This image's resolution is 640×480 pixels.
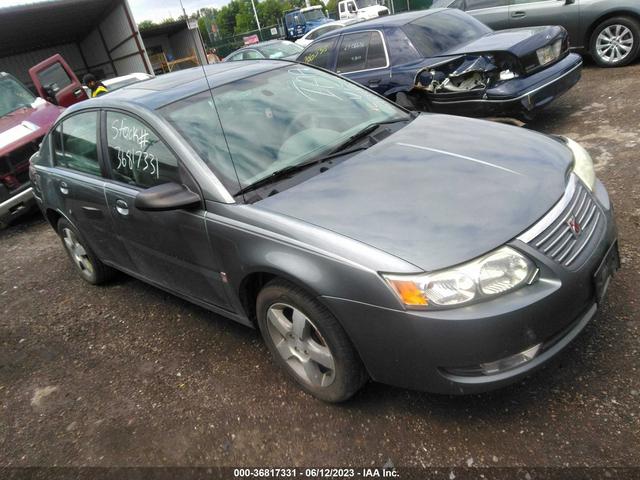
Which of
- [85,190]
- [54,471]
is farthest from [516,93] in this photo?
[54,471]

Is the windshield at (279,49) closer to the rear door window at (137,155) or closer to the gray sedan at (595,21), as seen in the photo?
the gray sedan at (595,21)

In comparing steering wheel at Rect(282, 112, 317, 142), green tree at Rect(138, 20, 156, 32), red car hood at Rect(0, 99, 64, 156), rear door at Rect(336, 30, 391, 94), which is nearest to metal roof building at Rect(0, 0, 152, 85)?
green tree at Rect(138, 20, 156, 32)

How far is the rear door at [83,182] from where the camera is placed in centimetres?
350

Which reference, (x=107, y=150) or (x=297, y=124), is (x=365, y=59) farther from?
(x=107, y=150)

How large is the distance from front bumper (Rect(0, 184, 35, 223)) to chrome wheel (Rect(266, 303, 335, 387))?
5033mm

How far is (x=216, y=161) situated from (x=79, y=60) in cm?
2638

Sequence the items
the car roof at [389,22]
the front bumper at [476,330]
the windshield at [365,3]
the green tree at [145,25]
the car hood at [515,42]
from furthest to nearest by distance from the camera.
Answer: the green tree at [145,25] → the windshield at [365,3] → the car roof at [389,22] → the car hood at [515,42] → the front bumper at [476,330]

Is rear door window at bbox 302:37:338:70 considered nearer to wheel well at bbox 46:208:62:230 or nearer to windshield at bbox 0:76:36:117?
wheel well at bbox 46:208:62:230

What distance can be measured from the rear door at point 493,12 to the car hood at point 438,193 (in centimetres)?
614

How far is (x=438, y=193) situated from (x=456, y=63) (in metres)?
3.65

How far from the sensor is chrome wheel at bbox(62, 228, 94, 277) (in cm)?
434

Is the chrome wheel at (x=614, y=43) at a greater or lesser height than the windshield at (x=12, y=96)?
lesser

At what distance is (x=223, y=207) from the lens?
2568 mm

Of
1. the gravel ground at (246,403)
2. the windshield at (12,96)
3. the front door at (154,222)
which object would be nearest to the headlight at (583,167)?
the gravel ground at (246,403)
